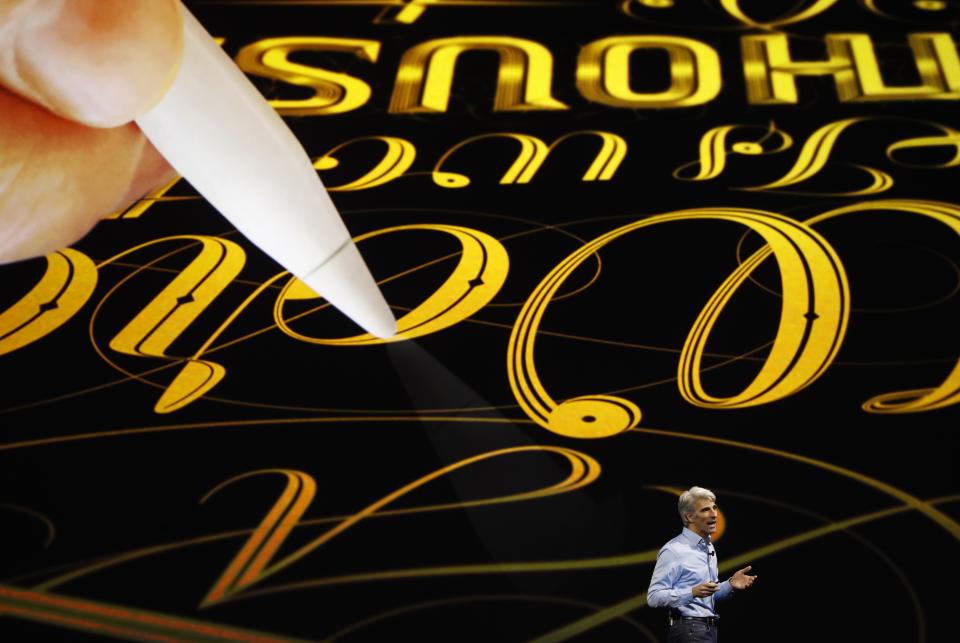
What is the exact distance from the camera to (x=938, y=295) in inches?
93.5

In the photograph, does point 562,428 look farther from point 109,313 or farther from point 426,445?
point 109,313

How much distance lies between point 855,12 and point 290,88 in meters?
1.70

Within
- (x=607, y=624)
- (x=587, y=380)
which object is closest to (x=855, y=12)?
(x=587, y=380)

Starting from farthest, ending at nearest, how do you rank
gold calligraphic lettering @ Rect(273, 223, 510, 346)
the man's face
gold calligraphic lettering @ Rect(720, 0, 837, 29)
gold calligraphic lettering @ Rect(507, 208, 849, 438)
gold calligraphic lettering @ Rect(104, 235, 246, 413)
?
gold calligraphic lettering @ Rect(720, 0, 837, 29), gold calligraphic lettering @ Rect(273, 223, 510, 346), gold calligraphic lettering @ Rect(104, 235, 246, 413), gold calligraphic lettering @ Rect(507, 208, 849, 438), the man's face

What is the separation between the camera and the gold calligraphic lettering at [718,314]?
2145mm

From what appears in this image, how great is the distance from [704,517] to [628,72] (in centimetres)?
184

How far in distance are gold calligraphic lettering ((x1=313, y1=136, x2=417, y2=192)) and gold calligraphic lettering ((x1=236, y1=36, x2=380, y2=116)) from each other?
21cm

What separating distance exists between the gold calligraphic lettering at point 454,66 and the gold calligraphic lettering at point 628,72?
11 cm

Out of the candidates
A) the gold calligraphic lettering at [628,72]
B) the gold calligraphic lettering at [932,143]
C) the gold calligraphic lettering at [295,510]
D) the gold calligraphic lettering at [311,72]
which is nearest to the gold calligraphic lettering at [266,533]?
the gold calligraphic lettering at [295,510]

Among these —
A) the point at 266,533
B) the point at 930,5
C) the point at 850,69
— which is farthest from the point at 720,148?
the point at 266,533

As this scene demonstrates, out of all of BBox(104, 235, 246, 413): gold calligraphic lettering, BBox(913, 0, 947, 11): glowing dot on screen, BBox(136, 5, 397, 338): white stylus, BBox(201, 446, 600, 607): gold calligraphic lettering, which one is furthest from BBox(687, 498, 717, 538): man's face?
BBox(913, 0, 947, 11): glowing dot on screen

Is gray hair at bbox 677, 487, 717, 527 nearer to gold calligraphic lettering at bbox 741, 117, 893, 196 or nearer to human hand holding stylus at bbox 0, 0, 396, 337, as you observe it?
human hand holding stylus at bbox 0, 0, 396, 337

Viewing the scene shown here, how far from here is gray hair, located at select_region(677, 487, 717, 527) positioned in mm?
1771

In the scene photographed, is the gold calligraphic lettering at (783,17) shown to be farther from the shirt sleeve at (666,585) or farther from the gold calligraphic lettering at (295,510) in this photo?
the shirt sleeve at (666,585)
